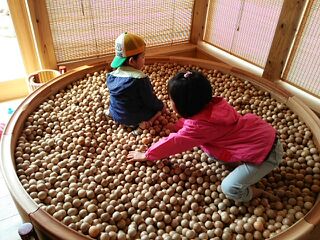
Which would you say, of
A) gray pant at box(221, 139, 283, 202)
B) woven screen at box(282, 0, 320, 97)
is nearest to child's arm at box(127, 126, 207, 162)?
gray pant at box(221, 139, 283, 202)

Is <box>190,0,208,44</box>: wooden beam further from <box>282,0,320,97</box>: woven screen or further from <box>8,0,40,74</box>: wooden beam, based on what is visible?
<box>8,0,40,74</box>: wooden beam

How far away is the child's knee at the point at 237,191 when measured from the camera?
39.4 inches

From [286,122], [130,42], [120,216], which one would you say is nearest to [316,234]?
[286,122]

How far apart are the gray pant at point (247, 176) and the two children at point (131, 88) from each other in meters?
0.46

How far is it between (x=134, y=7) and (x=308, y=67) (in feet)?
3.18

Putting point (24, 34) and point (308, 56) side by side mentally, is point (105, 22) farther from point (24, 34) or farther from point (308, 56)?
point (308, 56)

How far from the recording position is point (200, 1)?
1867 mm

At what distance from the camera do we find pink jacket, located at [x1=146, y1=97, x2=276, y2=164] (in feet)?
3.21

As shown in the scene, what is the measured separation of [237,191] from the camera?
1004mm

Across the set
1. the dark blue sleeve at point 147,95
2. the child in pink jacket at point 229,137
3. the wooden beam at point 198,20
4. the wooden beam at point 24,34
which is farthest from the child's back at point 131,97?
the wooden beam at point 198,20

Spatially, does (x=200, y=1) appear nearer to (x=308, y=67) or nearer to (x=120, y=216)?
(x=308, y=67)

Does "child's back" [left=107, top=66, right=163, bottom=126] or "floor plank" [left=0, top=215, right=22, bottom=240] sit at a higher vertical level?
"child's back" [left=107, top=66, right=163, bottom=126]

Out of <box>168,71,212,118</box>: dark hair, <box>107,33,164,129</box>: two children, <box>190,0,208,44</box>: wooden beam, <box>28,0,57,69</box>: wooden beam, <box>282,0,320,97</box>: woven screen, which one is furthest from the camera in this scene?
<box>190,0,208,44</box>: wooden beam

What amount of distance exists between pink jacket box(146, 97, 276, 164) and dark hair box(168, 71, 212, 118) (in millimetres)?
41
